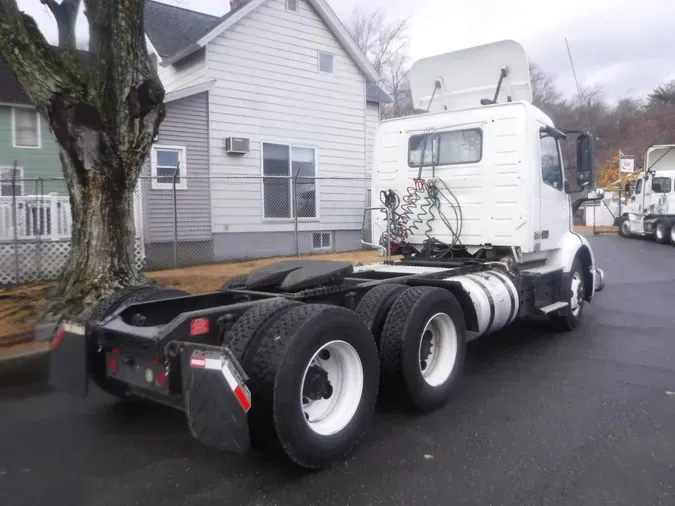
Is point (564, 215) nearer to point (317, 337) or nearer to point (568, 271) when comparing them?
point (568, 271)

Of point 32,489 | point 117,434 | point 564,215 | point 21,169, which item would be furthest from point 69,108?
point 21,169

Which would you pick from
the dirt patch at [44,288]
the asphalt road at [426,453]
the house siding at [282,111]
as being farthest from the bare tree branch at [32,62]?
the house siding at [282,111]

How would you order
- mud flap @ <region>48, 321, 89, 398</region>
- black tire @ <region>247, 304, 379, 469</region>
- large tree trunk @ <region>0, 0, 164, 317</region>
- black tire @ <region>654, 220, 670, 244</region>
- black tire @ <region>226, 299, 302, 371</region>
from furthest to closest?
black tire @ <region>654, 220, 670, 244</region> < large tree trunk @ <region>0, 0, 164, 317</region> < mud flap @ <region>48, 321, 89, 398</region> < black tire @ <region>226, 299, 302, 371</region> < black tire @ <region>247, 304, 379, 469</region>

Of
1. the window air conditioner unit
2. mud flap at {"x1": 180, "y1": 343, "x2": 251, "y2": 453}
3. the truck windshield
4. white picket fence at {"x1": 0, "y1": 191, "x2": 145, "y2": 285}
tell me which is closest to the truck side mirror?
mud flap at {"x1": 180, "y1": 343, "x2": 251, "y2": 453}

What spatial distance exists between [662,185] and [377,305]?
73.8 feet

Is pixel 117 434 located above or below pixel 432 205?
below

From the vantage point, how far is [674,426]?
458cm

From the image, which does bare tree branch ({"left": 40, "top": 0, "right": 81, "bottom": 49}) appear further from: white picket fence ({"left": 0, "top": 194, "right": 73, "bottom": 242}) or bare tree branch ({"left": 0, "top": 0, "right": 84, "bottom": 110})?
white picket fence ({"left": 0, "top": 194, "right": 73, "bottom": 242})

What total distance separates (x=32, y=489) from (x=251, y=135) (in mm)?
12168

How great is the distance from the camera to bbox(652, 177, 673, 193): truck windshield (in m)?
23.1

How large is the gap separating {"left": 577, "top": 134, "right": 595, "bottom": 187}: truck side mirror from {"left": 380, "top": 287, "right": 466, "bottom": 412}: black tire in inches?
136

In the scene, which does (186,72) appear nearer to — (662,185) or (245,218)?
(245,218)

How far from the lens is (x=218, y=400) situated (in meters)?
3.27

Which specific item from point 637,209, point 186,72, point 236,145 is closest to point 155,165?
point 236,145
